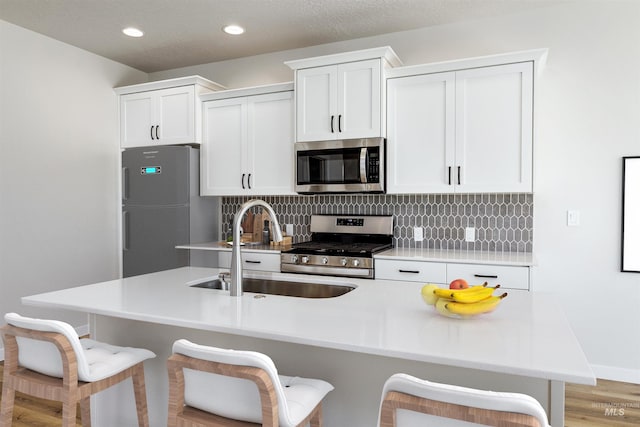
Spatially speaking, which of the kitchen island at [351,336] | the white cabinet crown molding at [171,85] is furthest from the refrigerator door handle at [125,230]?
the kitchen island at [351,336]

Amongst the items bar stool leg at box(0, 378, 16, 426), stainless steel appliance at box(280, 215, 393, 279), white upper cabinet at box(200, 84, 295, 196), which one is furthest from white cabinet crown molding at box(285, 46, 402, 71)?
bar stool leg at box(0, 378, 16, 426)

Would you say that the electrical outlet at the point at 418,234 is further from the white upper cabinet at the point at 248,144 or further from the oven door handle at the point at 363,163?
the white upper cabinet at the point at 248,144

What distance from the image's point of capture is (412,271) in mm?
3193

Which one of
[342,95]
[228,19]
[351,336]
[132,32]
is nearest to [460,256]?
[342,95]

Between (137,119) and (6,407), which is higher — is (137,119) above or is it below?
above

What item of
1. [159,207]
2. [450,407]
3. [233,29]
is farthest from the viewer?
[159,207]

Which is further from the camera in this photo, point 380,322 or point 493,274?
point 493,274

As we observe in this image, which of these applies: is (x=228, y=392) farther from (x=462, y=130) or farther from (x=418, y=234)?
(x=418, y=234)

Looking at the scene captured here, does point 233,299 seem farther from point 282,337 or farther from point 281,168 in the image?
point 281,168

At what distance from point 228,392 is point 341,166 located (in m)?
2.50

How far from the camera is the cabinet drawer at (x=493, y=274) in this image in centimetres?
291

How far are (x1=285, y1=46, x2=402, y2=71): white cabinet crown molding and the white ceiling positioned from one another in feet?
0.93

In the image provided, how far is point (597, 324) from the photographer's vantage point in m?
3.26

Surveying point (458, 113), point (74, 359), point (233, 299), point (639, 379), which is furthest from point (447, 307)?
point (639, 379)
